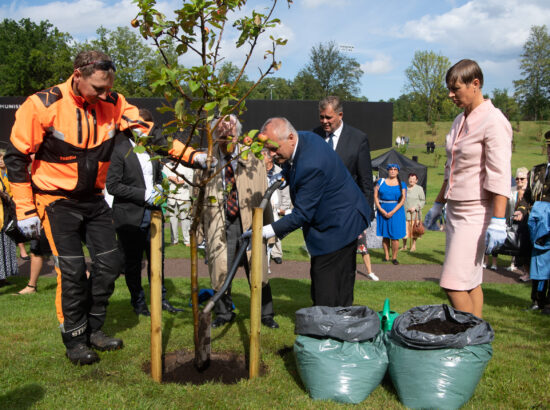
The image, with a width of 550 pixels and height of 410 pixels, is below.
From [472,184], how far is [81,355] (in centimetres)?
332


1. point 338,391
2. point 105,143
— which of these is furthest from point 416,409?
point 105,143

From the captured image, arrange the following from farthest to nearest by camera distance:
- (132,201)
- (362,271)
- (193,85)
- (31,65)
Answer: (31,65)
(362,271)
(132,201)
(193,85)

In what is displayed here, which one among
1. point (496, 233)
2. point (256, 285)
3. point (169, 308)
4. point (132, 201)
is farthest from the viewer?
point (169, 308)

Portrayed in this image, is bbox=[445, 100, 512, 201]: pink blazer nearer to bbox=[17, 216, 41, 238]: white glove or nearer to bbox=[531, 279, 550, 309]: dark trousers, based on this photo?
bbox=[17, 216, 41, 238]: white glove

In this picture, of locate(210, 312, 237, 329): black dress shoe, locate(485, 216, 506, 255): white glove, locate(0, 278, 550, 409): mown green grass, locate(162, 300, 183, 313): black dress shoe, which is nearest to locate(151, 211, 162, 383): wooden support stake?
locate(0, 278, 550, 409): mown green grass

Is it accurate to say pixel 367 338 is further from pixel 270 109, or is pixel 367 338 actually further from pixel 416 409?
pixel 270 109

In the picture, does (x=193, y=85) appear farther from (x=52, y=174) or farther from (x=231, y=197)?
(x=231, y=197)

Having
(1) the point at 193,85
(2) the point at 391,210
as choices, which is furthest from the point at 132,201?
(2) the point at 391,210

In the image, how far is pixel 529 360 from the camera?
4.17 meters

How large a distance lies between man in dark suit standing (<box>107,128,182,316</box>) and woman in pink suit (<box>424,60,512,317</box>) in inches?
123

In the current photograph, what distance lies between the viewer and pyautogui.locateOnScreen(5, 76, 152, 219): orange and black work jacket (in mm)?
3617

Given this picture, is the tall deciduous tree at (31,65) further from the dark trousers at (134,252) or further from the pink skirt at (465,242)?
the pink skirt at (465,242)

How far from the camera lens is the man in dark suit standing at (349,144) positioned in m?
5.12

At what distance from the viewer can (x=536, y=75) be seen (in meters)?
62.9
